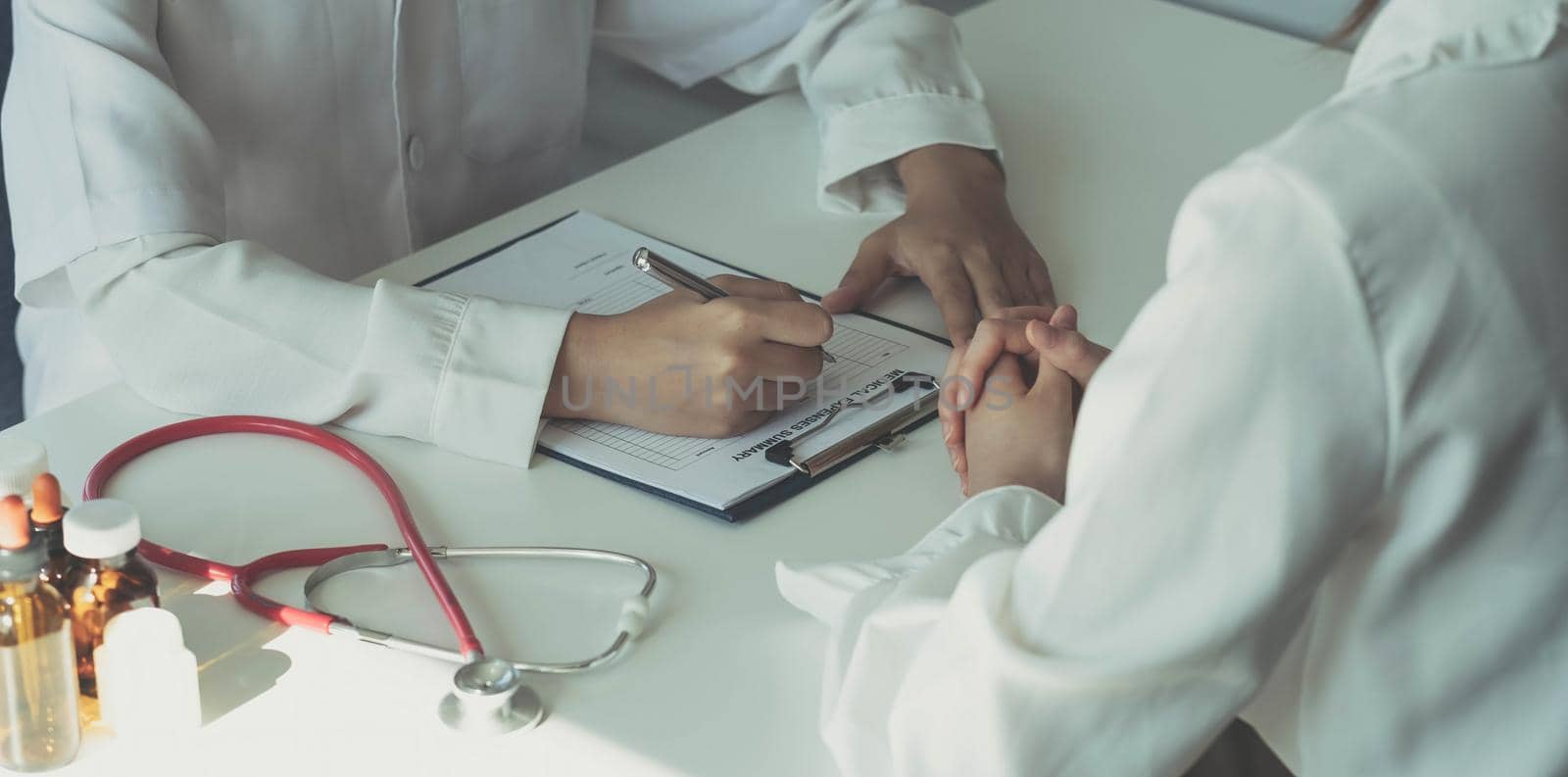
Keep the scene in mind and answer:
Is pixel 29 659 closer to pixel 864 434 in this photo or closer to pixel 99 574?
pixel 99 574

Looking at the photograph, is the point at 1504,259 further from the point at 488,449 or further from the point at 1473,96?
the point at 488,449

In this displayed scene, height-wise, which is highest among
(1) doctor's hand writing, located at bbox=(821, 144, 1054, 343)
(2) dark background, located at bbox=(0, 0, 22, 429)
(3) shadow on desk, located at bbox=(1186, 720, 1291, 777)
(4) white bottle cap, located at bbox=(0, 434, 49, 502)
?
(4) white bottle cap, located at bbox=(0, 434, 49, 502)

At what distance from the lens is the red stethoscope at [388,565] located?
2.41 ft

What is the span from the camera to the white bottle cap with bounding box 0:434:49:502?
0.72 m

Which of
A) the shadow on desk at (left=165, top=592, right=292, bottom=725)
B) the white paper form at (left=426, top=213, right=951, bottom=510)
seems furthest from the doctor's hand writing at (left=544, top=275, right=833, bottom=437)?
the shadow on desk at (left=165, top=592, right=292, bottom=725)

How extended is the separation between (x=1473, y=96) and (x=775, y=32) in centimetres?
104

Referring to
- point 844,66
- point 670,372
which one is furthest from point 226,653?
point 844,66

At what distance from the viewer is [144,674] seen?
0.70 m

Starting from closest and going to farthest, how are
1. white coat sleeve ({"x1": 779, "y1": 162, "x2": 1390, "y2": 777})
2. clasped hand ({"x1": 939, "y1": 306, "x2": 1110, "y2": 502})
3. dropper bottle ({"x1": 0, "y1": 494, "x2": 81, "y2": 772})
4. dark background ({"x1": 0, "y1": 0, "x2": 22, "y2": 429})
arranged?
white coat sleeve ({"x1": 779, "y1": 162, "x2": 1390, "y2": 777}) → dropper bottle ({"x1": 0, "y1": 494, "x2": 81, "y2": 772}) → clasped hand ({"x1": 939, "y1": 306, "x2": 1110, "y2": 502}) → dark background ({"x1": 0, "y1": 0, "x2": 22, "y2": 429})

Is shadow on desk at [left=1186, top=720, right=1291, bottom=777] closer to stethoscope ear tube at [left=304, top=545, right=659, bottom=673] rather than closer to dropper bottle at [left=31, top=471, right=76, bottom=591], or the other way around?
stethoscope ear tube at [left=304, top=545, right=659, bottom=673]

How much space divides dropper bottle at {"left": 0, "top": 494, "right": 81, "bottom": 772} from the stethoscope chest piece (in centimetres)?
18

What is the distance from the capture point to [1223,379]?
1.77ft

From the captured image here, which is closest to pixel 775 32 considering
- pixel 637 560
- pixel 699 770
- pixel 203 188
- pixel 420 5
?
pixel 420 5

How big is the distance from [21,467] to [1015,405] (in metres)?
0.56
